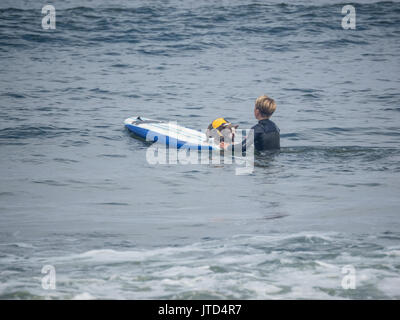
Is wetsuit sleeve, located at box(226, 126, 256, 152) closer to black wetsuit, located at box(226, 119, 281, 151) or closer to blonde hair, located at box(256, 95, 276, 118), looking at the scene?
black wetsuit, located at box(226, 119, 281, 151)

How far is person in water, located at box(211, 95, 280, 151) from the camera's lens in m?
9.01

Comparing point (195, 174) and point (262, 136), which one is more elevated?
point (262, 136)

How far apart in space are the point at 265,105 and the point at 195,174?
152cm

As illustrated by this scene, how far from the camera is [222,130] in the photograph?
960 centimetres

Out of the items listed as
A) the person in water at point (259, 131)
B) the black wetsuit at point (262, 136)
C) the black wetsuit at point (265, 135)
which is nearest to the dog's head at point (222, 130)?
the person in water at point (259, 131)

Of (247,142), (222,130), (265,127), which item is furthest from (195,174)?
(265,127)

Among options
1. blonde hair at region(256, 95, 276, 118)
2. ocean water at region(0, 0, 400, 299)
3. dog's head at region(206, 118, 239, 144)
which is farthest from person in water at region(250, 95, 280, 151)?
dog's head at region(206, 118, 239, 144)

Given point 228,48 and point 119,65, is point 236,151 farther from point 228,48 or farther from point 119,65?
point 228,48

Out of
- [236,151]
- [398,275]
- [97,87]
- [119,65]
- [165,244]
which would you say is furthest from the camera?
[119,65]

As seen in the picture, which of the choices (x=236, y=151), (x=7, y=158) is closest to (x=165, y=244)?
(x=236, y=151)

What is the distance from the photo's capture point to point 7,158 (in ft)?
32.6

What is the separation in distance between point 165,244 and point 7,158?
5388 mm

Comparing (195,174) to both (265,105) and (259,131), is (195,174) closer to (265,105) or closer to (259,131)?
(259,131)
